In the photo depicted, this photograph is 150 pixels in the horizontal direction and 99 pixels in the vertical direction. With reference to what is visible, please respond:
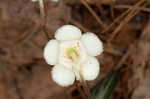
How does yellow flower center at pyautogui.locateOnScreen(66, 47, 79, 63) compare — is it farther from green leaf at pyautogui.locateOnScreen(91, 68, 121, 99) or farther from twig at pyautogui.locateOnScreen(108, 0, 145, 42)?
twig at pyautogui.locateOnScreen(108, 0, 145, 42)

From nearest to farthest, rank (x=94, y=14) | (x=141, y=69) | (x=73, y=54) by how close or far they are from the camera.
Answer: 1. (x=73, y=54)
2. (x=141, y=69)
3. (x=94, y=14)

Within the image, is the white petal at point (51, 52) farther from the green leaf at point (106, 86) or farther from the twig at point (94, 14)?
the twig at point (94, 14)

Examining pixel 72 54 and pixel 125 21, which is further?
pixel 125 21

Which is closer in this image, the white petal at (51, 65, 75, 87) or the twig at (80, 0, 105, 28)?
the white petal at (51, 65, 75, 87)

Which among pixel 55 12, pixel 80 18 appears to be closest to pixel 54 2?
pixel 55 12

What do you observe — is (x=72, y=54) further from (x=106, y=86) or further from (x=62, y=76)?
(x=106, y=86)

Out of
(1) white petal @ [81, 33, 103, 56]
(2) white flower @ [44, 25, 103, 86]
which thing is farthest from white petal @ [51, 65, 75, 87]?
(1) white petal @ [81, 33, 103, 56]

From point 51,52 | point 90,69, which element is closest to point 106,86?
point 90,69

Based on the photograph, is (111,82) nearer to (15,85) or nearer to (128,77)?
(128,77)
